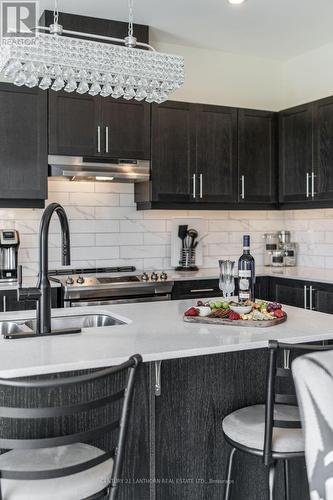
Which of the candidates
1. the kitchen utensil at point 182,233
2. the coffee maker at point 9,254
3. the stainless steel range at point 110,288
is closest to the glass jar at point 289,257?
the kitchen utensil at point 182,233

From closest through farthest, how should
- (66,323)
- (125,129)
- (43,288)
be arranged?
(43,288)
(66,323)
(125,129)

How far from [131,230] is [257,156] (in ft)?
4.38

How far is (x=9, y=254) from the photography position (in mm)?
4207

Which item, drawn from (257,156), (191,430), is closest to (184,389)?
(191,430)

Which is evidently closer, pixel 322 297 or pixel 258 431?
pixel 258 431

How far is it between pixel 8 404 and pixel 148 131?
3.10 meters

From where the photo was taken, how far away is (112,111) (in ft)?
14.3

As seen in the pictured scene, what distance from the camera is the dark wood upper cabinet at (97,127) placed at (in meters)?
Result: 4.19

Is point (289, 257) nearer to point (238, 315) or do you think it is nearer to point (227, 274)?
point (227, 274)

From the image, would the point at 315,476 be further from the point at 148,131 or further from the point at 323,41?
the point at 323,41

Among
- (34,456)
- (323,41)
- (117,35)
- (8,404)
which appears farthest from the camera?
(323,41)

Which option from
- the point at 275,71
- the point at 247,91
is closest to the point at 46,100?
the point at 247,91

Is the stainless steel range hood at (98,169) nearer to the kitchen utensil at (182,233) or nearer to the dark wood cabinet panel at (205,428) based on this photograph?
the kitchen utensil at (182,233)

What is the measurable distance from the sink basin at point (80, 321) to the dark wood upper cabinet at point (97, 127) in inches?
75.2
